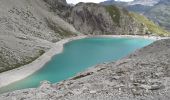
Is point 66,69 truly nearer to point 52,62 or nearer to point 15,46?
point 52,62

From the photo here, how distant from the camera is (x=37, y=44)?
144 m

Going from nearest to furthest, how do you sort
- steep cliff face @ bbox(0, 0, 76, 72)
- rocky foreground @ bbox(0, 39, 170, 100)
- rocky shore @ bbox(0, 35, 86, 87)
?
1. rocky foreground @ bbox(0, 39, 170, 100)
2. rocky shore @ bbox(0, 35, 86, 87)
3. steep cliff face @ bbox(0, 0, 76, 72)

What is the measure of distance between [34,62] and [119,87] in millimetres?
82645

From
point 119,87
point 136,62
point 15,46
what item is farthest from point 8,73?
point 119,87

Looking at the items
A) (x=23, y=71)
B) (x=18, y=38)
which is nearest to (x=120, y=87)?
(x=23, y=71)

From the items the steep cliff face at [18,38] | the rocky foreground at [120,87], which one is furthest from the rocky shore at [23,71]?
the rocky foreground at [120,87]

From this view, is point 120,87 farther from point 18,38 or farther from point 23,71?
point 18,38

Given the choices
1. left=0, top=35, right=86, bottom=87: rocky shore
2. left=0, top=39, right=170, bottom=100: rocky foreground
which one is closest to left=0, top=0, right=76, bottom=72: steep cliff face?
left=0, top=35, right=86, bottom=87: rocky shore

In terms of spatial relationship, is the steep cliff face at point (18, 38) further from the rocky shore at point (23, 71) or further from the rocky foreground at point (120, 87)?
the rocky foreground at point (120, 87)

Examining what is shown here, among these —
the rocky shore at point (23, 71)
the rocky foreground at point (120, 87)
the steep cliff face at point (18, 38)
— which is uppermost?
the rocky foreground at point (120, 87)

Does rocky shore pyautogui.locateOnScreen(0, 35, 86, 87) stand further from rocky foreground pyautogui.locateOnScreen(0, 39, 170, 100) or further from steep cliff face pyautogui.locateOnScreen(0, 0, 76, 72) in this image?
rocky foreground pyautogui.locateOnScreen(0, 39, 170, 100)

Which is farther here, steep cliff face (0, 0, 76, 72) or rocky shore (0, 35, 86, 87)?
steep cliff face (0, 0, 76, 72)

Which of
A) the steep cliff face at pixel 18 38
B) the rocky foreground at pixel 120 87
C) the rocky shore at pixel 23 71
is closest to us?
the rocky foreground at pixel 120 87

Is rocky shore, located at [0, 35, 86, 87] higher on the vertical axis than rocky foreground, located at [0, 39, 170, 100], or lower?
lower
